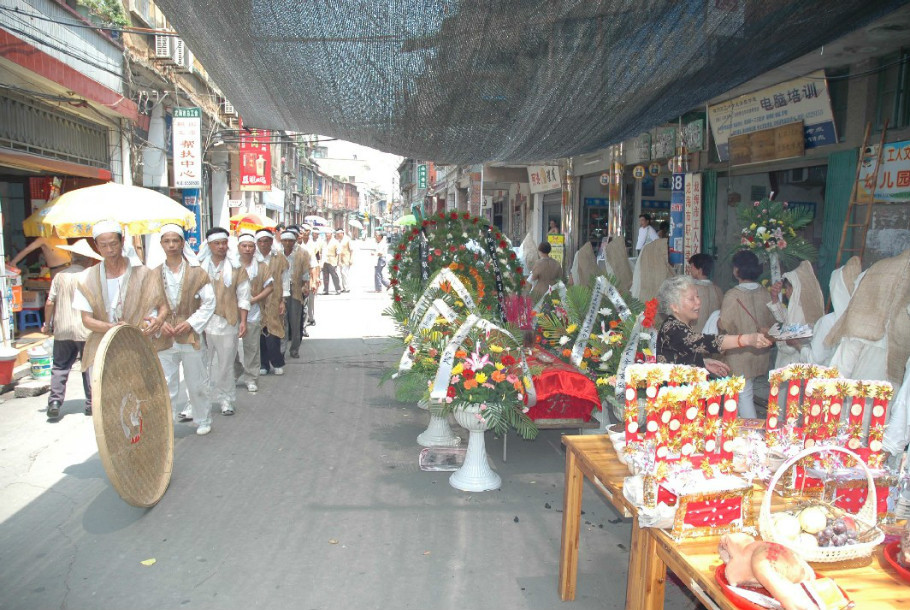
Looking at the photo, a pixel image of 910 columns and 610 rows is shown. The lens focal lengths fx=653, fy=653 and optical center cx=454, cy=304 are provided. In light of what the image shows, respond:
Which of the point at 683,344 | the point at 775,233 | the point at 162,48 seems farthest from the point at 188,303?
the point at 162,48

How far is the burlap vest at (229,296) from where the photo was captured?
6000mm

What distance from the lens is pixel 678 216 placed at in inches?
373

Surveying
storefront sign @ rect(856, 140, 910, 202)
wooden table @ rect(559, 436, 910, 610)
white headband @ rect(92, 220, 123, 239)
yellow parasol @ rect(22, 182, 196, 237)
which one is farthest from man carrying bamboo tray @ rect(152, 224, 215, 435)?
storefront sign @ rect(856, 140, 910, 202)

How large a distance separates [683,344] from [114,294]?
4022 mm

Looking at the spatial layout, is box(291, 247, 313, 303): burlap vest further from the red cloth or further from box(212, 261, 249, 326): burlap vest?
the red cloth

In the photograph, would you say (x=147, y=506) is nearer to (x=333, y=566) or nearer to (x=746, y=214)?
(x=333, y=566)

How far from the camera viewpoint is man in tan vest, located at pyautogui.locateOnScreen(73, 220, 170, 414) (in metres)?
4.75

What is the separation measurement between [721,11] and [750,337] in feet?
5.71

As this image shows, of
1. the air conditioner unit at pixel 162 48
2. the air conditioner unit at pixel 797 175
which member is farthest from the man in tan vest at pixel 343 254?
the air conditioner unit at pixel 797 175

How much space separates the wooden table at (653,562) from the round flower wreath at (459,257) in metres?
3.66

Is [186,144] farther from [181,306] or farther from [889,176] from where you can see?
[889,176]

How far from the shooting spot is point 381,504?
4371 millimetres

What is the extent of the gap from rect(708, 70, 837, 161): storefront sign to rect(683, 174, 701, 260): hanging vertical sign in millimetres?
604

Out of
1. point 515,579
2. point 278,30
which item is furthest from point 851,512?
point 278,30
